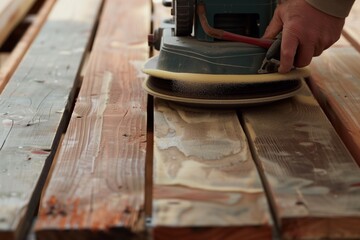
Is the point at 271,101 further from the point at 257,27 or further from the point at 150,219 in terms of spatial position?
the point at 150,219

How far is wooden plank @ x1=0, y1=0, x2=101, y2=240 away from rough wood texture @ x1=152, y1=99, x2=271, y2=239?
251 millimetres

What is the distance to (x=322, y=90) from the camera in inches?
81.0

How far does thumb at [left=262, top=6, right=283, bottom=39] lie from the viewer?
6.11 feet

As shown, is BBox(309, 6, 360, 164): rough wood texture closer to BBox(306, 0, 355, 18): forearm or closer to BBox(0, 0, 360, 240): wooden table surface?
BBox(0, 0, 360, 240): wooden table surface

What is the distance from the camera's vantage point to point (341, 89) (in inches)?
81.1

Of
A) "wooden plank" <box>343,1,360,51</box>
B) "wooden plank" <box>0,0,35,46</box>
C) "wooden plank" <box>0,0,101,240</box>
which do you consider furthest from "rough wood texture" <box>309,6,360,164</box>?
"wooden plank" <box>0,0,35,46</box>

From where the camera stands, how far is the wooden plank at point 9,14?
113 inches

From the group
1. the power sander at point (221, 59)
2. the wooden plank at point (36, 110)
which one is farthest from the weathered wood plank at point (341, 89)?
the wooden plank at point (36, 110)

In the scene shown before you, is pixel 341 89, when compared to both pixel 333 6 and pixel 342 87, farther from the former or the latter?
pixel 333 6

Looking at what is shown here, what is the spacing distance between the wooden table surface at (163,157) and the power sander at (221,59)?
1.9 inches

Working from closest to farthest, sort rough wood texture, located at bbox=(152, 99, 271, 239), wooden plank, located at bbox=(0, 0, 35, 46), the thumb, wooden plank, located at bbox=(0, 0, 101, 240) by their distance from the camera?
rough wood texture, located at bbox=(152, 99, 271, 239) < wooden plank, located at bbox=(0, 0, 101, 240) < the thumb < wooden plank, located at bbox=(0, 0, 35, 46)

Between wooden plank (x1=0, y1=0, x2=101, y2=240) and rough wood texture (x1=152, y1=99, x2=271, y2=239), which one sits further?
wooden plank (x1=0, y1=0, x2=101, y2=240)

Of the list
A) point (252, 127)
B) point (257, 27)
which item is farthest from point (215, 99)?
point (257, 27)

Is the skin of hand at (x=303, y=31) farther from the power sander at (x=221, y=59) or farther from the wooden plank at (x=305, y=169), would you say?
the wooden plank at (x=305, y=169)
